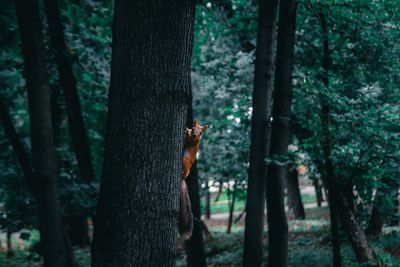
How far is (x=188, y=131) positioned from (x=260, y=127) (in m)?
4.07

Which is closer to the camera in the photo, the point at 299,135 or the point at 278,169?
the point at 278,169

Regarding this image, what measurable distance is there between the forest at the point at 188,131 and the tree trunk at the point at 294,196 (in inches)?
263

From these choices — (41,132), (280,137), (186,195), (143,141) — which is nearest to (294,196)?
(280,137)

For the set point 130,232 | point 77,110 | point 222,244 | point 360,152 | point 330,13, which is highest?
point 330,13

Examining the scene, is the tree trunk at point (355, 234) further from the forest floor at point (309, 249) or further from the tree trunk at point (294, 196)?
the tree trunk at point (294, 196)

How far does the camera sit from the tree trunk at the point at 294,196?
73.0 feet

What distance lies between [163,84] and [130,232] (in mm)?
857

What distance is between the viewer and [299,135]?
11312mm

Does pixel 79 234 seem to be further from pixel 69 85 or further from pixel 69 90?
pixel 69 85

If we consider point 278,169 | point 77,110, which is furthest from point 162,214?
point 77,110

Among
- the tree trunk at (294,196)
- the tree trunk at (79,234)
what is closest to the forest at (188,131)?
the tree trunk at (79,234)

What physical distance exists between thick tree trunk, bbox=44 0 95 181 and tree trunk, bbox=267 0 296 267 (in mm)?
4320

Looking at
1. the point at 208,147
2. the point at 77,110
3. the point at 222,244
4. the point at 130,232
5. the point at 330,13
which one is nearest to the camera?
the point at 130,232

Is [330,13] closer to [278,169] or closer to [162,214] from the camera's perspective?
[278,169]
